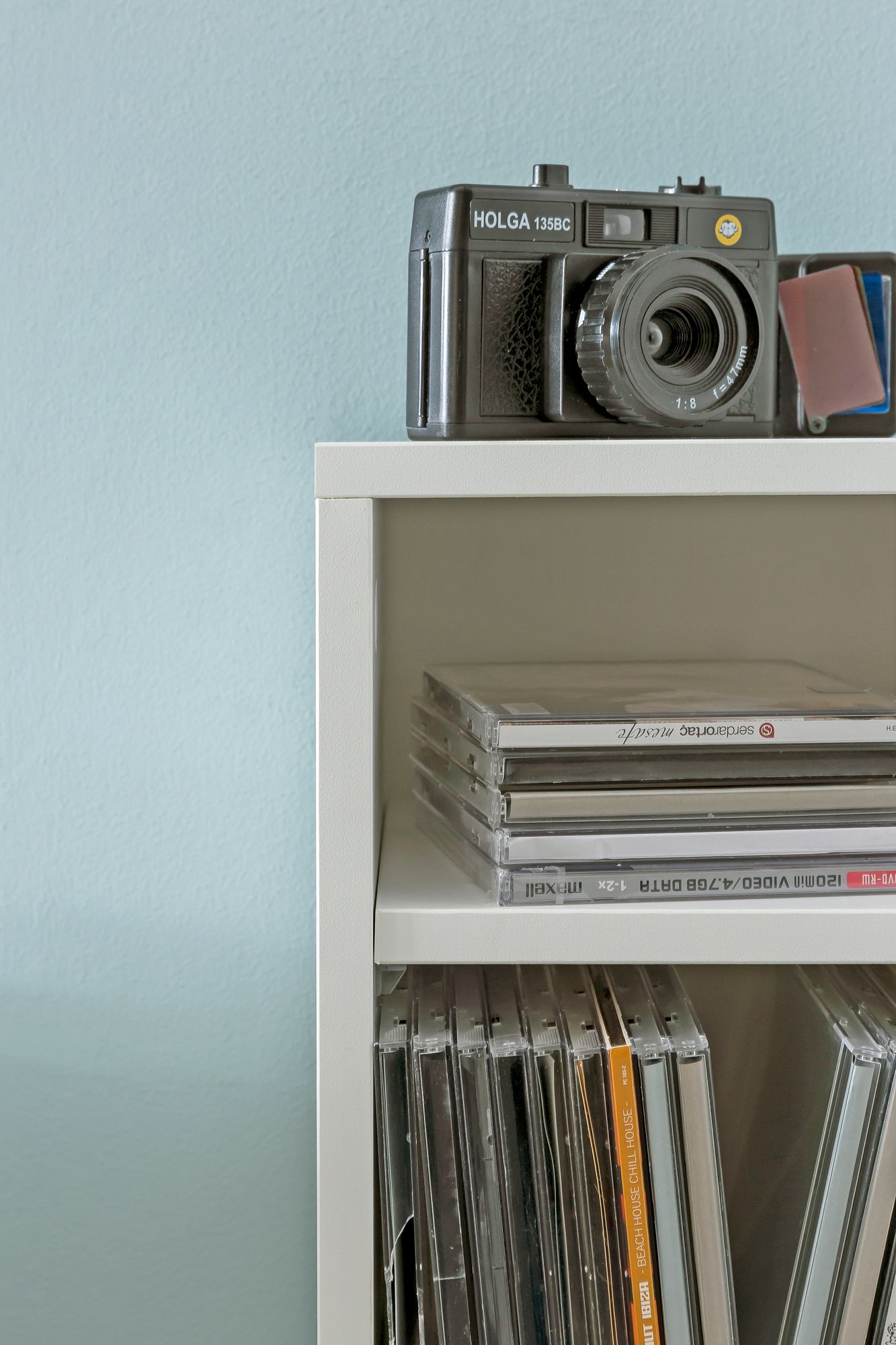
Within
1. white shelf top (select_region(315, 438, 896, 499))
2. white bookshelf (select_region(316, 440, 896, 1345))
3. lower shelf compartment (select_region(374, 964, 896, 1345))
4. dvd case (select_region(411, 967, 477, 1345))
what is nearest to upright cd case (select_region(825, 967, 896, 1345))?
lower shelf compartment (select_region(374, 964, 896, 1345))

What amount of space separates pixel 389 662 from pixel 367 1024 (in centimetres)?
33

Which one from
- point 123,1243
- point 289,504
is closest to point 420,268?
point 289,504

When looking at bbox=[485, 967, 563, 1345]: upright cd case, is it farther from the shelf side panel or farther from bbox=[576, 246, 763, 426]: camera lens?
bbox=[576, 246, 763, 426]: camera lens

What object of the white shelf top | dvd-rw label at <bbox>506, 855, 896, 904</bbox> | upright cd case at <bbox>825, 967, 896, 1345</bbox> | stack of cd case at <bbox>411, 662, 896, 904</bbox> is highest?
the white shelf top

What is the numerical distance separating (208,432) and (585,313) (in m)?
0.36

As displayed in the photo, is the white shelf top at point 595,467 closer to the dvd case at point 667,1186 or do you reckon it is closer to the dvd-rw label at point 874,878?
the dvd-rw label at point 874,878

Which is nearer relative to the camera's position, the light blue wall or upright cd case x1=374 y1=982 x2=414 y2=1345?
upright cd case x1=374 y1=982 x2=414 y2=1345

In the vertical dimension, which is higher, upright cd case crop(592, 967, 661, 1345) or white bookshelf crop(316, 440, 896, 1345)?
white bookshelf crop(316, 440, 896, 1345)

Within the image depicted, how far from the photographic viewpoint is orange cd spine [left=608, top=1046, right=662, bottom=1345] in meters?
0.62

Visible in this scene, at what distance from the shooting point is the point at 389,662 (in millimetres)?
858

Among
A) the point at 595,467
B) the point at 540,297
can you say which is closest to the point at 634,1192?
the point at 595,467

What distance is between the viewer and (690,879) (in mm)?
613

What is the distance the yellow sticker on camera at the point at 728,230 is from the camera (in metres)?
0.62

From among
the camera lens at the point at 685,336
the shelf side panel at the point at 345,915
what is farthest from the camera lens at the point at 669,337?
the shelf side panel at the point at 345,915
